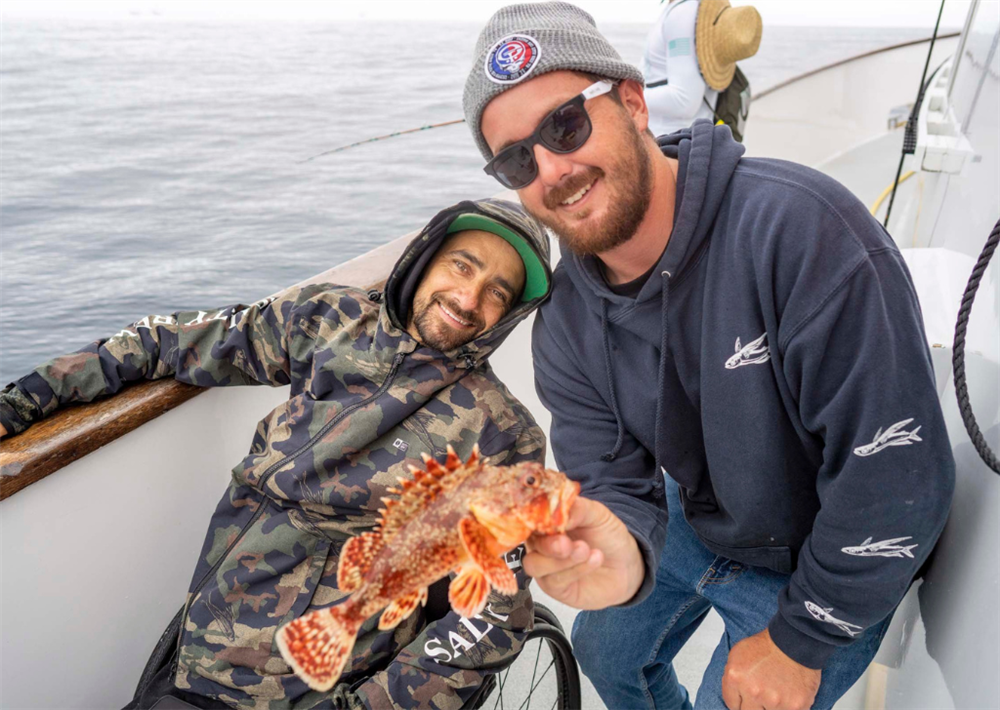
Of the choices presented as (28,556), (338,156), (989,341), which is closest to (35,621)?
(28,556)

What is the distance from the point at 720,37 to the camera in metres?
3.87

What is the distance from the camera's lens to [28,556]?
1.91 m

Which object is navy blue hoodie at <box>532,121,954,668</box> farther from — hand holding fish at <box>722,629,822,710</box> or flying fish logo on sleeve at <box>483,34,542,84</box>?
flying fish logo on sleeve at <box>483,34,542,84</box>

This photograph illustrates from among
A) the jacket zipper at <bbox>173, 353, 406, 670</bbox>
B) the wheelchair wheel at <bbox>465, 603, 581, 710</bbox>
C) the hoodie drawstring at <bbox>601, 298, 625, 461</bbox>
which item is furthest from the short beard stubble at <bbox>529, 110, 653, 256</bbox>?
the wheelchair wheel at <bbox>465, 603, 581, 710</bbox>

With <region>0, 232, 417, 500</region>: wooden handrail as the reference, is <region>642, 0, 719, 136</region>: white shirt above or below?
above

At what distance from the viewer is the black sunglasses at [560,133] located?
1618 millimetres

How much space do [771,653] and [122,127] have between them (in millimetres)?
9271

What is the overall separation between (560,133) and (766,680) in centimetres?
141

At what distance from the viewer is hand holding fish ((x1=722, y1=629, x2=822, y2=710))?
166cm

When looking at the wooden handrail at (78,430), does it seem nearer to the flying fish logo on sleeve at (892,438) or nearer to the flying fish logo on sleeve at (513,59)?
the flying fish logo on sleeve at (513,59)

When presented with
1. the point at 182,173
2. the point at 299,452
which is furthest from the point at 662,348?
the point at 182,173

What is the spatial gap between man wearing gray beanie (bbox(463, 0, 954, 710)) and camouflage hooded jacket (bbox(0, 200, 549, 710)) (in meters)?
0.31

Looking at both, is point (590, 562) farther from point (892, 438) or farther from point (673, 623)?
point (673, 623)

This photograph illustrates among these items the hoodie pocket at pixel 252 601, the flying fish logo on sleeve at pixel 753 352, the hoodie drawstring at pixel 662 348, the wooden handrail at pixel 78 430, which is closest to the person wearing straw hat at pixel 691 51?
the hoodie drawstring at pixel 662 348
